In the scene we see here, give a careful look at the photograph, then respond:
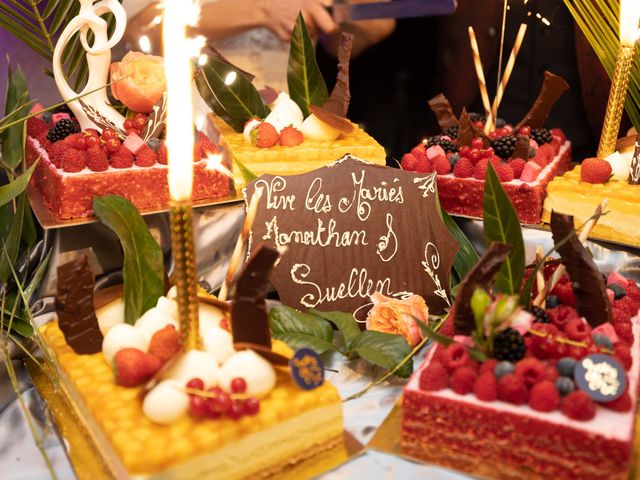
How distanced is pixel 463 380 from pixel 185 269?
541 mm

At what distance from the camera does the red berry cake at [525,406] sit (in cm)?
129

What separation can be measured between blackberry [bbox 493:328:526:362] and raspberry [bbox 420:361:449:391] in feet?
0.37

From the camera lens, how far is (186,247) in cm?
133

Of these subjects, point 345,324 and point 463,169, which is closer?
point 345,324

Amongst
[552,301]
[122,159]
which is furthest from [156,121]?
[552,301]

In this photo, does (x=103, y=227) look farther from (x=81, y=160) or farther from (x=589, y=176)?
(x=589, y=176)

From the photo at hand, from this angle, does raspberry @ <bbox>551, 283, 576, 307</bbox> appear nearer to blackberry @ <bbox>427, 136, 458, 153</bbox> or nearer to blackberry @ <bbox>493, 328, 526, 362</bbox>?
blackberry @ <bbox>493, 328, 526, 362</bbox>

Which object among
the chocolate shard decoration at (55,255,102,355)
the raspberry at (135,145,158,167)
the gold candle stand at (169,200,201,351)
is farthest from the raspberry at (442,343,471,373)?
the raspberry at (135,145,158,167)

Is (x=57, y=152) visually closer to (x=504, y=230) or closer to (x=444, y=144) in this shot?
(x=444, y=144)

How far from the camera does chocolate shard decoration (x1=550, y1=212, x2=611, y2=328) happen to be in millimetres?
1575

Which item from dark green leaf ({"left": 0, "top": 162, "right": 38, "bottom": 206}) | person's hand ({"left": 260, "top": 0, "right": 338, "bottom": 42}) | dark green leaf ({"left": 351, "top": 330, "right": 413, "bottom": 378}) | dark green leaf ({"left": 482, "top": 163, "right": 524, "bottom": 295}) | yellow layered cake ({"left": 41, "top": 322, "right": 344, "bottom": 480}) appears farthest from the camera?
person's hand ({"left": 260, "top": 0, "right": 338, "bottom": 42})

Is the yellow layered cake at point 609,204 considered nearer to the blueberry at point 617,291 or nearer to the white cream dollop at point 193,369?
the blueberry at point 617,291

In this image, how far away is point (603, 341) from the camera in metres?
1.46

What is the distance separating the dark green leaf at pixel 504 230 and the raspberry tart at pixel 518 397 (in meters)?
0.10
